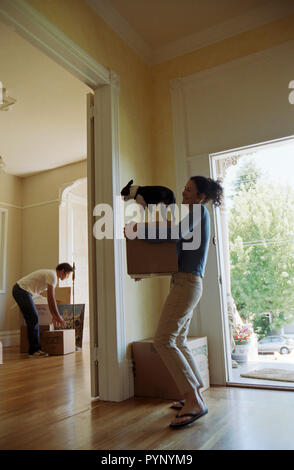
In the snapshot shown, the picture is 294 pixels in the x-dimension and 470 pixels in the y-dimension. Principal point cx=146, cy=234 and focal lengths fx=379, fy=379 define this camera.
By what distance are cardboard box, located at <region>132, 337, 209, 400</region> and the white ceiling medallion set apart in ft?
10.3

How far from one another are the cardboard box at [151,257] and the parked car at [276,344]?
8.75 feet

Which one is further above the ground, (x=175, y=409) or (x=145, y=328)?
(x=145, y=328)

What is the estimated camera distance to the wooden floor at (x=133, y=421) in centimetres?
173

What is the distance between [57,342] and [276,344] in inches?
106

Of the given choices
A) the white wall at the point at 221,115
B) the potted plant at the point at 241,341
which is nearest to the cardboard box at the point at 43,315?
the potted plant at the point at 241,341

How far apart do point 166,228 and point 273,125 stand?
1420 millimetres

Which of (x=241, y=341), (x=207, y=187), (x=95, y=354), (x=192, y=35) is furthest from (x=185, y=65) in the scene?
(x=241, y=341)

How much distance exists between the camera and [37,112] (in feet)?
15.5

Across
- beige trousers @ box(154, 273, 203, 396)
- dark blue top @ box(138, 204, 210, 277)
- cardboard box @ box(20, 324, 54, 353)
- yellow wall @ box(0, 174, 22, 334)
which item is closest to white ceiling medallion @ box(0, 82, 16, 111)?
yellow wall @ box(0, 174, 22, 334)

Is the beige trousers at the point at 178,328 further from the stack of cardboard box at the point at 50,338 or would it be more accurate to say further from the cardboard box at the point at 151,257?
the stack of cardboard box at the point at 50,338

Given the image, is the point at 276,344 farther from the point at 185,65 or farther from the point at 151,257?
the point at 185,65

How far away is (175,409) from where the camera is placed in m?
2.30

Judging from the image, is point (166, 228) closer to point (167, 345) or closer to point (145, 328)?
point (167, 345)
